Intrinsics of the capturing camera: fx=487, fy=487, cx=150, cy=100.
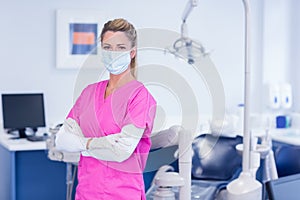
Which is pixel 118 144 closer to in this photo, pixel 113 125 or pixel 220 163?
pixel 113 125

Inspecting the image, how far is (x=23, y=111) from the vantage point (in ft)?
10.2

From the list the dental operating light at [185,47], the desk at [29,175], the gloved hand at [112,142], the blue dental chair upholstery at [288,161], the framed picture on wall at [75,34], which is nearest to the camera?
the gloved hand at [112,142]

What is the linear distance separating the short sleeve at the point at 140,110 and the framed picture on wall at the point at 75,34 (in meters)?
1.94

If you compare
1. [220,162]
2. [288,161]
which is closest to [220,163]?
[220,162]

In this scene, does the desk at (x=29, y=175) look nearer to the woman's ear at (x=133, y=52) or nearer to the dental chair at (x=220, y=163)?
the dental chair at (x=220, y=163)

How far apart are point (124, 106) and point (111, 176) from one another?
0.19 metres

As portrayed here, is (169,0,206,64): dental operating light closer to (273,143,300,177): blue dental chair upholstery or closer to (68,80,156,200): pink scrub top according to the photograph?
(68,80,156,200): pink scrub top

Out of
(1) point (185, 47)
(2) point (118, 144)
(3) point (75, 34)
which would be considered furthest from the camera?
(3) point (75, 34)

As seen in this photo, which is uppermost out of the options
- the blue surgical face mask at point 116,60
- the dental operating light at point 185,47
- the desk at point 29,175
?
the dental operating light at point 185,47

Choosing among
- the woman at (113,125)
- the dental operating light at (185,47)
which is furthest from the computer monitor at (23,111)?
the woman at (113,125)

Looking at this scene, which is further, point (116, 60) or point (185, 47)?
point (185, 47)

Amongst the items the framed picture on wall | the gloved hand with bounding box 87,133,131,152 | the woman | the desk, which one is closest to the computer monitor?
the desk

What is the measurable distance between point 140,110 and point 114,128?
0.08m

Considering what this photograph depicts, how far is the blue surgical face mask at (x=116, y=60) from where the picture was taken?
129 cm
